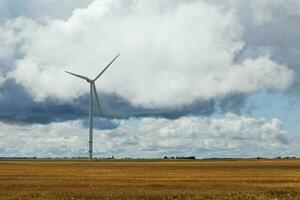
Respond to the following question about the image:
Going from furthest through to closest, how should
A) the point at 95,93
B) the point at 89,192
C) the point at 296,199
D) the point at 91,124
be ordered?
the point at 91,124 < the point at 95,93 < the point at 89,192 < the point at 296,199

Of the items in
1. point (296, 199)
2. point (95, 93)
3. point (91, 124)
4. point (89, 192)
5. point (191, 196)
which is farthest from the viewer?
point (91, 124)

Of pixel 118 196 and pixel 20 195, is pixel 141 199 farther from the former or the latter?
pixel 20 195

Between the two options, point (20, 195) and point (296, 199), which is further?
point (20, 195)

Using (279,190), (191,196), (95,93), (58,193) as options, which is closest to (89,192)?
(58,193)

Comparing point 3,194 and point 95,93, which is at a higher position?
point 95,93

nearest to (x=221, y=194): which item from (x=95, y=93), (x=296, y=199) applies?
(x=296, y=199)

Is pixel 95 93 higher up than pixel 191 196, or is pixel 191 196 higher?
pixel 95 93

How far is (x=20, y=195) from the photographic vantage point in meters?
52.6

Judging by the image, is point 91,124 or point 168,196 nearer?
point 168,196

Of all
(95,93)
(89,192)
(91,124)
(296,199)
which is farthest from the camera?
(91,124)

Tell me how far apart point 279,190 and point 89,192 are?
70.1ft

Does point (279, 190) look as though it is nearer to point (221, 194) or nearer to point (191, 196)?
point (221, 194)

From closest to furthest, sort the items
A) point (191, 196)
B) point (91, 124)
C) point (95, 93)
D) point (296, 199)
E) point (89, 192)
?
point (296, 199) → point (191, 196) → point (89, 192) → point (95, 93) → point (91, 124)

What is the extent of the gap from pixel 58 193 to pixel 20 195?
411cm
